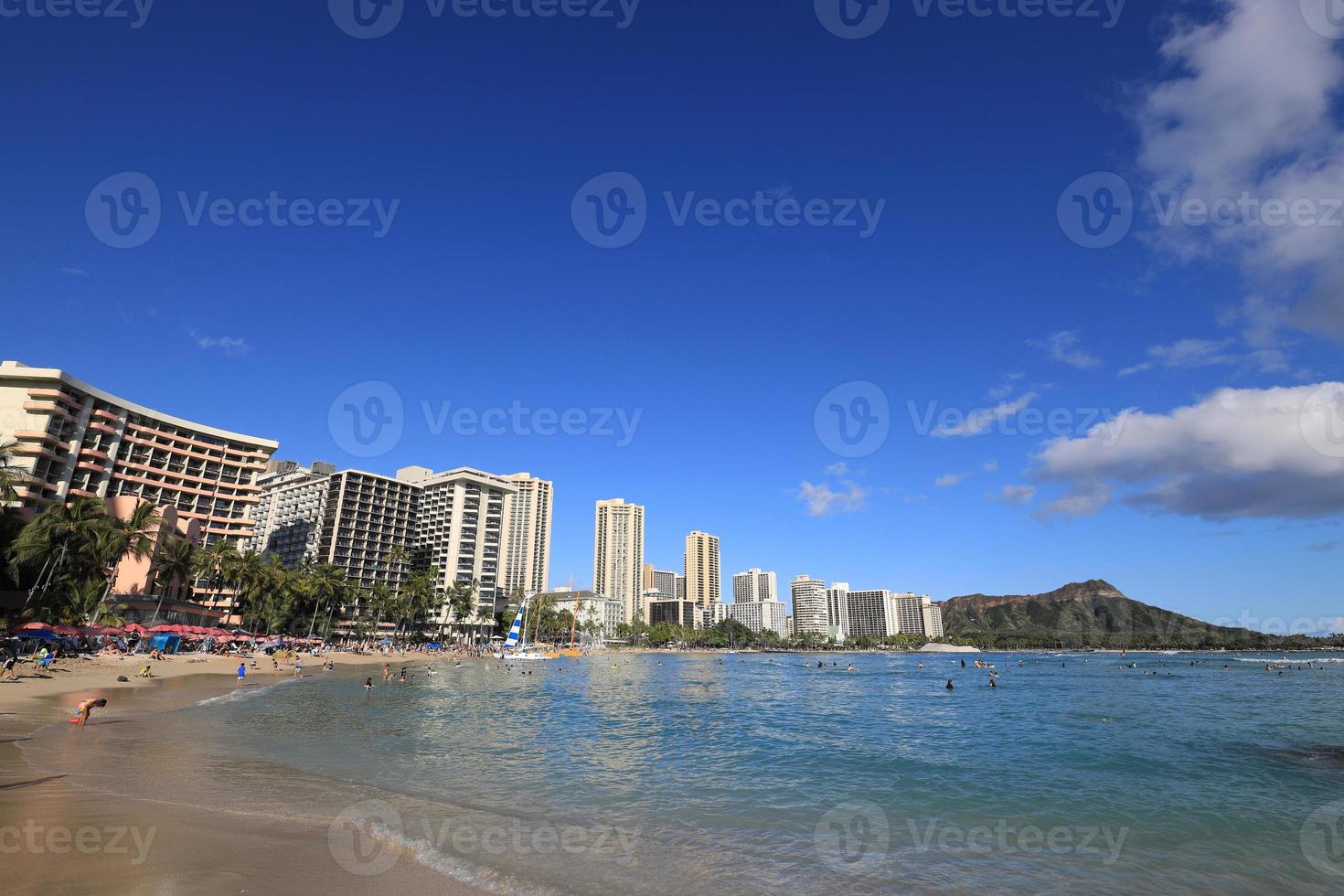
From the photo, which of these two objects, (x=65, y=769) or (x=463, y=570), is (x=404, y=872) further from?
(x=463, y=570)

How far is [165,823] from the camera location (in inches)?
501

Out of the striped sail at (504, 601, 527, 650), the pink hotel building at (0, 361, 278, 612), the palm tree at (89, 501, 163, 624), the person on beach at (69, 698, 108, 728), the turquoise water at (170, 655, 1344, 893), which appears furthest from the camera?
the striped sail at (504, 601, 527, 650)

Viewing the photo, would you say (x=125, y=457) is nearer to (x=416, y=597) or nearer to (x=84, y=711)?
(x=416, y=597)

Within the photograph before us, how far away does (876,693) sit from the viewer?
62219 mm

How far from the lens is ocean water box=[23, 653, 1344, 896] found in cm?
1265

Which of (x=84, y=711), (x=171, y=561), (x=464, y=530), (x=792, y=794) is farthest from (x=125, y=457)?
(x=792, y=794)

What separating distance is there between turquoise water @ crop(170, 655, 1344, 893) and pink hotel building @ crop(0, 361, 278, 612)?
62.2 m

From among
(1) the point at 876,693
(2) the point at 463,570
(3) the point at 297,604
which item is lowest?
(1) the point at 876,693

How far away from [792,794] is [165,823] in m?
15.3

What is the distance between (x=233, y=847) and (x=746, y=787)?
13.6m

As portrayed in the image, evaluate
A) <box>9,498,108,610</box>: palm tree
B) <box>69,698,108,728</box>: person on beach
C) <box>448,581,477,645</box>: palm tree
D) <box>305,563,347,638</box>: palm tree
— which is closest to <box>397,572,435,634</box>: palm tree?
<box>448,581,477,645</box>: palm tree

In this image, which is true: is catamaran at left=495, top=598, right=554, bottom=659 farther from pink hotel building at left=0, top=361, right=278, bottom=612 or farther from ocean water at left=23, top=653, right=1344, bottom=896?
ocean water at left=23, top=653, right=1344, bottom=896

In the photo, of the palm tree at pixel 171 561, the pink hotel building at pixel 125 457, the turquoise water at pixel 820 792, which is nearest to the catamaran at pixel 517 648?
the pink hotel building at pixel 125 457

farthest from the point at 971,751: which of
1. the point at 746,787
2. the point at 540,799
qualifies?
the point at 540,799
